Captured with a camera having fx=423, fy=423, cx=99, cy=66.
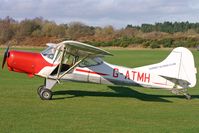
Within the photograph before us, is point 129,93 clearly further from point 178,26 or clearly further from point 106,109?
point 178,26

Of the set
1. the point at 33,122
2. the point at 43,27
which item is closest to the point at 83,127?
the point at 33,122

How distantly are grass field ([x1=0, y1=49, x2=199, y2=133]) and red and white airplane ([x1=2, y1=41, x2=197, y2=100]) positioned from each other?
53cm

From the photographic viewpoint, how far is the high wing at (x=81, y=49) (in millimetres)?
11742

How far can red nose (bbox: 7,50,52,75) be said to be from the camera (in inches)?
501

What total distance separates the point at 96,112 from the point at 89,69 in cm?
304

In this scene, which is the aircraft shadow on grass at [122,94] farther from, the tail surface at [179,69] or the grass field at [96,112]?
the tail surface at [179,69]

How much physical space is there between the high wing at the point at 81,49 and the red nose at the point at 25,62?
2.84 feet

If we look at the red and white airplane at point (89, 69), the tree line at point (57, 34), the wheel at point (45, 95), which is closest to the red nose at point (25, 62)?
the red and white airplane at point (89, 69)

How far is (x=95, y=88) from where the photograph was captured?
53.5 ft

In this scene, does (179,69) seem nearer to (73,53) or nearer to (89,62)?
(89,62)

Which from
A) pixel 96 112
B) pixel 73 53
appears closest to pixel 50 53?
pixel 73 53

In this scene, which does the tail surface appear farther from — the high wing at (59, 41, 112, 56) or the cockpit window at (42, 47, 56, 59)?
the cockpit window at (42, 47, 56, 59)

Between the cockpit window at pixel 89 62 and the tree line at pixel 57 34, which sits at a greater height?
the tree line at pixel 57 34

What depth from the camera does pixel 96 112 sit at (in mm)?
10375
